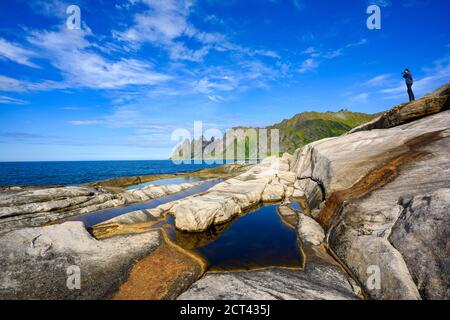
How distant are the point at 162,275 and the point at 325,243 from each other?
12012 millimetres

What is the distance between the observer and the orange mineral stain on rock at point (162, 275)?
1172 centimetres

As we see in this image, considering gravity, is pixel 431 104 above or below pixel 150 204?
above

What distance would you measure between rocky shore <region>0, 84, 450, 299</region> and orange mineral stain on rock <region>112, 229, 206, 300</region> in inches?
2.5

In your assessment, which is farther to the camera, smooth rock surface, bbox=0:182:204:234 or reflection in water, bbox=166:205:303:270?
smooth rock surface, bbox=0:182:204:234

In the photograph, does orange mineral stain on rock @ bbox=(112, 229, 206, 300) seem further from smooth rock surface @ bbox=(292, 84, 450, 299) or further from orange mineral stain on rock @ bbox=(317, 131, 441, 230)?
orange mineral stain on rock @ bbox=(317, 131, 441, 230)

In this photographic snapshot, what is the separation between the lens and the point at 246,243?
1867 cm

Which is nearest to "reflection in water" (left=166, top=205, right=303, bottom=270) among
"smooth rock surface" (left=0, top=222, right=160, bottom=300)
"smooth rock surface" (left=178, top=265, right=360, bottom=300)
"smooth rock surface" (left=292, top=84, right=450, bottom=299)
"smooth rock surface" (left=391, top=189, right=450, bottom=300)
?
"smooth rock surface" (left=178, top=265, right=360, bottom=300)

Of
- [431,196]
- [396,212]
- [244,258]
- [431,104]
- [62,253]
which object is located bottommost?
[244,258]

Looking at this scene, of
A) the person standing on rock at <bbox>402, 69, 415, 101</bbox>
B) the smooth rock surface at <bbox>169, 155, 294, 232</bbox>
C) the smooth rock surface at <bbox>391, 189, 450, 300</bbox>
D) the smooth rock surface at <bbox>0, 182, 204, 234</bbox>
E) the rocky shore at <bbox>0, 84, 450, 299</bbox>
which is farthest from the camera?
the person standing on rock at <bbox>402, 69, 415, 101</bbox>

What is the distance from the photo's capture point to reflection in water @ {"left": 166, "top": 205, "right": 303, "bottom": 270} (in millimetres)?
15190
